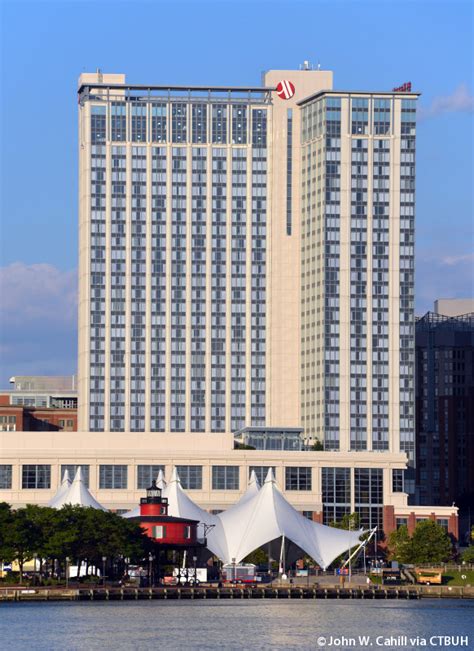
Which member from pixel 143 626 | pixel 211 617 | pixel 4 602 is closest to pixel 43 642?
pixel 143 626

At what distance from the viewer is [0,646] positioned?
490 feet

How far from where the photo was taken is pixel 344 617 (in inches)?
7062

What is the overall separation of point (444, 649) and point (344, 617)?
106ft

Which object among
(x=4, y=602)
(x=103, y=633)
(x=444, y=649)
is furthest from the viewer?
(x=4, y=602)

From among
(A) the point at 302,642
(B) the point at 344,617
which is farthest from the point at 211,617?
(A) the point at 302,642

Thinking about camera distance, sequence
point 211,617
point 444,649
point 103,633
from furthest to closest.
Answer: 1. point 211,617
2. point 103,633
3. point 444,649

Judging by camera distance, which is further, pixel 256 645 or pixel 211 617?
pixel 211 617

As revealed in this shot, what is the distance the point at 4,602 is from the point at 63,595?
21.4 feet

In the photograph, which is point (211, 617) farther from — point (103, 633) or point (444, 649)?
point (444, 649)

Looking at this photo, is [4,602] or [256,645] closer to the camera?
[256,645]

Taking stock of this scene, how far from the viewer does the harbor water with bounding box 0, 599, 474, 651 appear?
150875mm

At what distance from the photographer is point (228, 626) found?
547ft

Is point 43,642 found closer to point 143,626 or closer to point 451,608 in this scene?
point 143,626

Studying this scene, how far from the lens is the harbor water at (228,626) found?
15088 centimetres
